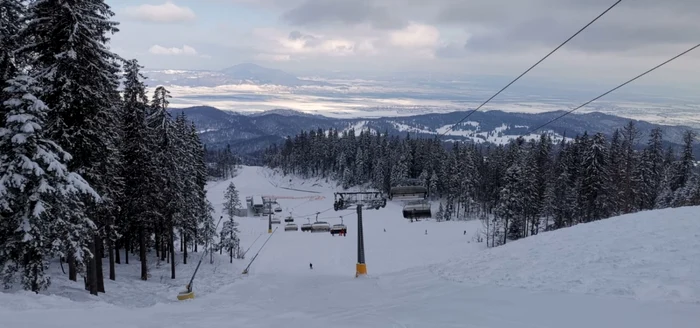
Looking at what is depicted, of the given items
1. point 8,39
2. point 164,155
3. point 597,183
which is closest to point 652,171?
point 597,183

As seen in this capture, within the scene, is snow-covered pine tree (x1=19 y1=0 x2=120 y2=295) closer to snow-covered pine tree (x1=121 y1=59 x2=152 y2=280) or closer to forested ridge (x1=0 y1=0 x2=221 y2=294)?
forested ridge (x1=0 y1=0 x2=221 y2=294)

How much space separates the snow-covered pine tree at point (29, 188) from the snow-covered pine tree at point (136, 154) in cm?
847

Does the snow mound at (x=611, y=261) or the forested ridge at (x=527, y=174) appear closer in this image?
the snow mound at (x=611, y=261)

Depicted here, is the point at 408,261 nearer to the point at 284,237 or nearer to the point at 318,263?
the point at 318,263

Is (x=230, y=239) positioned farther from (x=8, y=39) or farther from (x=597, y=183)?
(x=597, y=183)

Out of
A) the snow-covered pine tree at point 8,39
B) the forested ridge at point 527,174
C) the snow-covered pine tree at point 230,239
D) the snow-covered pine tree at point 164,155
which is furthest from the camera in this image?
the forested ridge at point 527,174

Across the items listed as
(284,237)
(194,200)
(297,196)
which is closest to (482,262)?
(194,200)

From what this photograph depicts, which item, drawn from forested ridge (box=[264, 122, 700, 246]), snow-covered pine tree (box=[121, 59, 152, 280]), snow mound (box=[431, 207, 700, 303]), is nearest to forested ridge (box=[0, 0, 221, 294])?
snow-covered pine tree (box=[121, 59, 152, 280])

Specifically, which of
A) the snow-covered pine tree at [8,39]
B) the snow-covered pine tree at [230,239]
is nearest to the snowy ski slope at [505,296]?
the snow-covered pine tree at [8,39]

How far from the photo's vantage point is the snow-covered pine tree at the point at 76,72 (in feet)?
49.5

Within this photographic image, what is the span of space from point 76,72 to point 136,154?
9230 mm

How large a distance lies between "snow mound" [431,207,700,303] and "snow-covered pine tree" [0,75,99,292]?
1456cm

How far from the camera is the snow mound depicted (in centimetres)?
966

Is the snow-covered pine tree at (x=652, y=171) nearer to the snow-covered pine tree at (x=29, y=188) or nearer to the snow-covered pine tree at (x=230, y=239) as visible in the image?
the snow-covered pine tree at (x=230, y=239)
